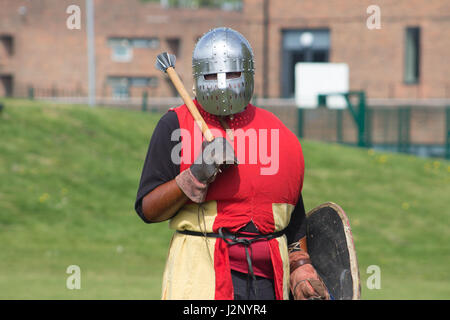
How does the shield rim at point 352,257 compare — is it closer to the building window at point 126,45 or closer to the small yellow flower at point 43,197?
the small yellow flower at point 43,197

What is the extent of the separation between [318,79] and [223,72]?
31.2 meters

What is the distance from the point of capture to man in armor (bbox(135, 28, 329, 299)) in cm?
379

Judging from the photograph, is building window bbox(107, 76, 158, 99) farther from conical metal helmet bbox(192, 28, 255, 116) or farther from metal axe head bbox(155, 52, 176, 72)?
conical metal helmet bbox(192, 28, 255, 116)

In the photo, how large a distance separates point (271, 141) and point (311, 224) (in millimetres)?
528

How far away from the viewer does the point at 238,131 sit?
390cm

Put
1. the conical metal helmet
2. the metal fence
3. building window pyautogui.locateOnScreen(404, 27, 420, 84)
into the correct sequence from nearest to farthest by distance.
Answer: the conical metal helmet → the metal fence → building window pyautogui.locateOnScreen(404, 27, 420, 84)

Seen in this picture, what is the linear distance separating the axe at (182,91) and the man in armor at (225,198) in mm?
41

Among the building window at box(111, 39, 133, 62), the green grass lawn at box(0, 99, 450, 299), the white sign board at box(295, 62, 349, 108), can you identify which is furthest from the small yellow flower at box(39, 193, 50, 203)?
the building window at box(111, 39, 133, 62)

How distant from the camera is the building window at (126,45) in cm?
5272

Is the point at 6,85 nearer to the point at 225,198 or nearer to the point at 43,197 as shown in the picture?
the point at 43,197

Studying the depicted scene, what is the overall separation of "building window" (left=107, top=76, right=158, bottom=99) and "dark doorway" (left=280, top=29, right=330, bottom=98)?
16.0 m

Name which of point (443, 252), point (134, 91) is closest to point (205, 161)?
point (443, 252)

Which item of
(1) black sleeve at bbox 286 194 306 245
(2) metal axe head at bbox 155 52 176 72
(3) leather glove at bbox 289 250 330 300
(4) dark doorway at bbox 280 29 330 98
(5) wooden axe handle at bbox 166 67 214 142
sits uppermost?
(4) dark doorway at bbox 280 29 330 98

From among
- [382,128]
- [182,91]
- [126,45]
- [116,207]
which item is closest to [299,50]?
[382,128]
